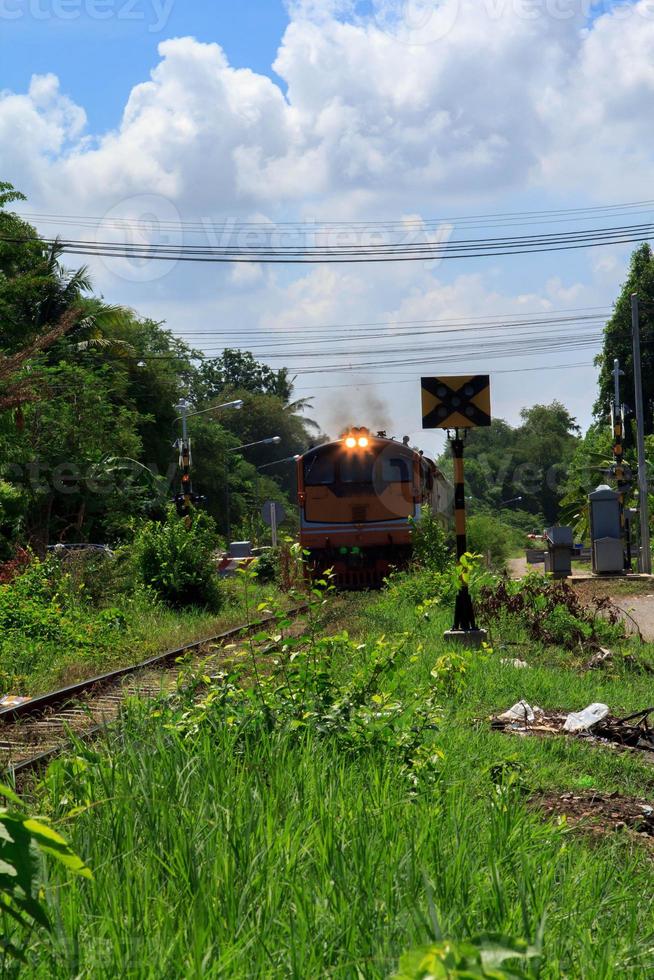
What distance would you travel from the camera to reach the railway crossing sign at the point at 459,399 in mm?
11641

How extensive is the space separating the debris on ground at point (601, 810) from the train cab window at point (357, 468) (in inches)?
726

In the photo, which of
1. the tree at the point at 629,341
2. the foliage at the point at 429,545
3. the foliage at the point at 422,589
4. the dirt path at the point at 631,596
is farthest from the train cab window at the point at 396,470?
the tree at the point at 629,341

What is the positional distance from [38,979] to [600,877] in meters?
2.03

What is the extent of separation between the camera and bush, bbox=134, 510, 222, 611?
62.1ft

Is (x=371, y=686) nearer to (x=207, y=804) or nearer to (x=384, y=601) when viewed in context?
(x=207, y=804)

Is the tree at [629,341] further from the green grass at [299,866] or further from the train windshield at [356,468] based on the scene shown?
the green grass at [299,866]

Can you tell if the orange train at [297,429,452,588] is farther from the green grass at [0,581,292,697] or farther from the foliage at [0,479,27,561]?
the foliage at [0,479,27,561]

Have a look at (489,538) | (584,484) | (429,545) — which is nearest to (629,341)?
(584,484)

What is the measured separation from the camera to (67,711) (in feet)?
30.2

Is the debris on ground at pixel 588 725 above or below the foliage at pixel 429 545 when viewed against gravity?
below

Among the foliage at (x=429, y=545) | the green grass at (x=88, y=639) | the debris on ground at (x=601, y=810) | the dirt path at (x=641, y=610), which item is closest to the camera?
the debris on ground at (x=601, y=810)

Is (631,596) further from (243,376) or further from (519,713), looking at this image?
(243,376)

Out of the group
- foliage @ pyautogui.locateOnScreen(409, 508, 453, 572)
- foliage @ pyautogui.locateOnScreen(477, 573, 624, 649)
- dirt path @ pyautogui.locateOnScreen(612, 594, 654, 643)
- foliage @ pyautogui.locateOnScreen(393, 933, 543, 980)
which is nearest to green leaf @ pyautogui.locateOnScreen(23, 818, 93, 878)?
foliage @ pyautogui.locateOnScreen(393, 933, 543, 980)

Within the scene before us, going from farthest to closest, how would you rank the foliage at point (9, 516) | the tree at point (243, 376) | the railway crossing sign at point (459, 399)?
the tree at point (243, 376), the foliage at point (9, 516), the railway crossing sign at point (459, 399)
